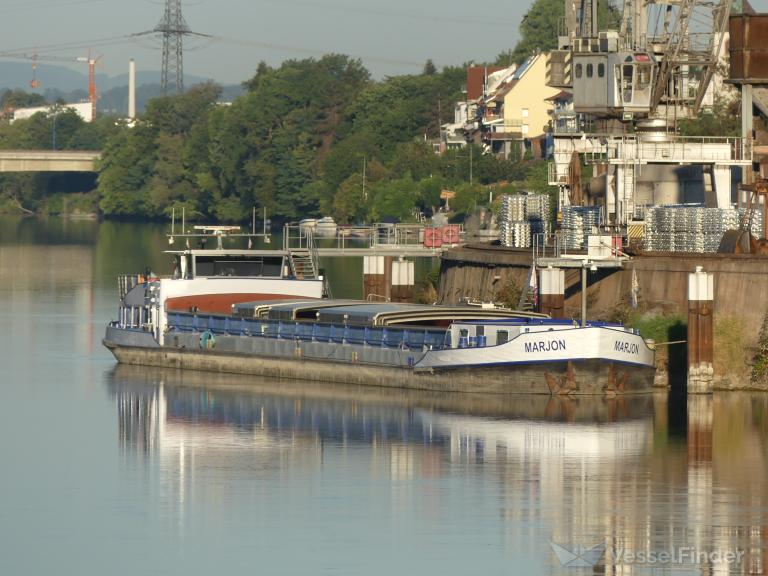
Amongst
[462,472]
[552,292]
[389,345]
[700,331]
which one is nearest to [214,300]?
[389,345]

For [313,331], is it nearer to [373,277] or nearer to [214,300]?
[214,300]

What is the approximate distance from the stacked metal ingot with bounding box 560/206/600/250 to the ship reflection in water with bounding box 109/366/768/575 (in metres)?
11.9

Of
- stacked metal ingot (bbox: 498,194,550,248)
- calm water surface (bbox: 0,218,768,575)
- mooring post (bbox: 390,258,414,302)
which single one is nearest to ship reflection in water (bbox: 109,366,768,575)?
calm water surface (bbox: 0,218,768,575)

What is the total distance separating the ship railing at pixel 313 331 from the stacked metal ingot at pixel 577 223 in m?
10.3

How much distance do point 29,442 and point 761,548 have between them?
920 inches

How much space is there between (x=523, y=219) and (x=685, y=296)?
55.0 feet

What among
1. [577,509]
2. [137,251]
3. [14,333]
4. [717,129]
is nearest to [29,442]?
[577,509]

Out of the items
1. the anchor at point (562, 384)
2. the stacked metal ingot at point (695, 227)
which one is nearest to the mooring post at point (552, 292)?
the stacked metal ingot at point (695, 227)

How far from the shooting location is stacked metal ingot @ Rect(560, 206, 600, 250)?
73125mm

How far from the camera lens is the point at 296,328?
6850 cm

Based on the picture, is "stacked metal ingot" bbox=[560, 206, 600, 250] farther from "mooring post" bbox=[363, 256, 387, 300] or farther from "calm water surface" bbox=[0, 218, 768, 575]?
"calm water surface" bbox=[0, 218, 768, 575]

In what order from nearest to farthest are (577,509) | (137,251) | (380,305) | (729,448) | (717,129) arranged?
(577,509), (729,448), (380,305), (717,129), (137,251)

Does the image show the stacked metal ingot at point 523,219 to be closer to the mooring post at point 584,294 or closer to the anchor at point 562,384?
the mooring post at point 584,294

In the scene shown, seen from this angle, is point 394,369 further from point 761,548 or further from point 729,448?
point 761,548
